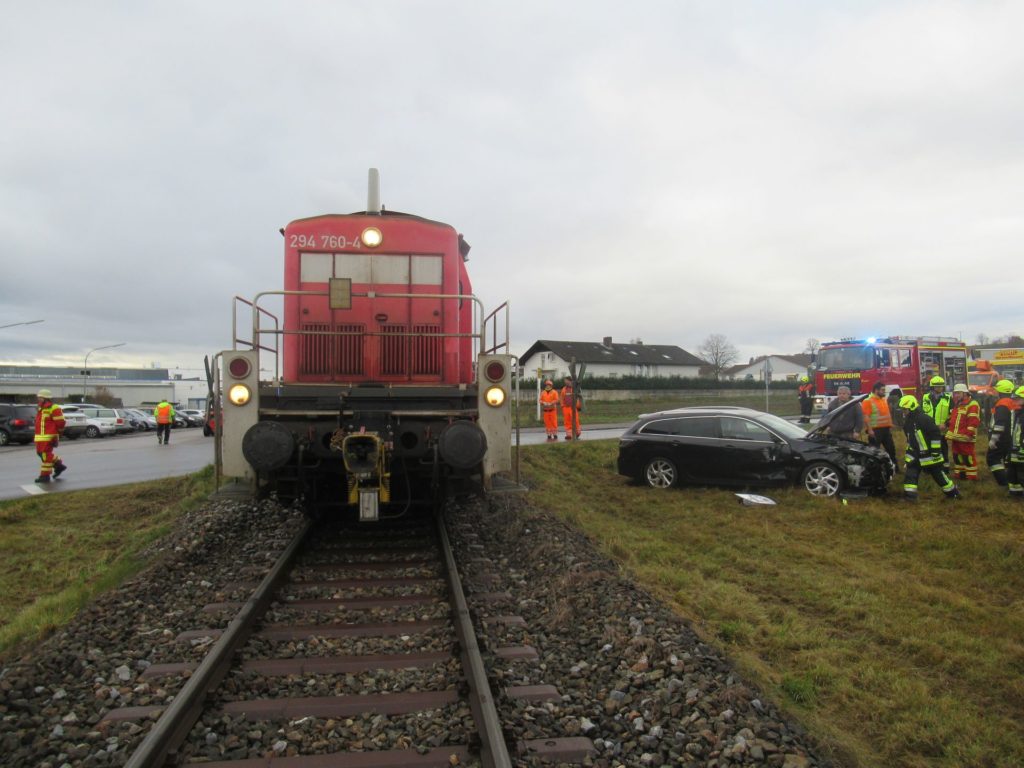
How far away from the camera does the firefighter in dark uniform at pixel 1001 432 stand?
9781 mm

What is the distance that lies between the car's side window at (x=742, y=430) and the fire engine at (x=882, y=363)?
11904 mm

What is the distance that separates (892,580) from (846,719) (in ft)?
9.99

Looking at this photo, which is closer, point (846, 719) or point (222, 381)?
point (846, 719)

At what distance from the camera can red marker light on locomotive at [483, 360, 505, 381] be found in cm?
640

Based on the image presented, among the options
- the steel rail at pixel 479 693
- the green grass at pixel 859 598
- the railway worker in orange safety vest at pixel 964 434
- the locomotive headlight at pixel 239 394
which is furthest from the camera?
the railway worker in orange safety vest at pixel 964 434

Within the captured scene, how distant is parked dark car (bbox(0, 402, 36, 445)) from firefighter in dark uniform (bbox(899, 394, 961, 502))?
27392 millimetres

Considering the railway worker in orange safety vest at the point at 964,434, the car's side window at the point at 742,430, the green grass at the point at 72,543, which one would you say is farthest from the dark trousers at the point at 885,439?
the green grass at the point at 72,543

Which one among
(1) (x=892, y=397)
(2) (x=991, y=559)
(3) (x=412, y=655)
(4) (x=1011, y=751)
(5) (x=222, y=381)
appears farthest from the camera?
(1) (x=892, y=397)

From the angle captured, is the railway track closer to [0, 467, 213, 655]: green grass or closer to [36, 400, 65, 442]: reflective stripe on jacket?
[0, 467, 213, 655]: green grass

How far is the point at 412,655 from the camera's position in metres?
4.35

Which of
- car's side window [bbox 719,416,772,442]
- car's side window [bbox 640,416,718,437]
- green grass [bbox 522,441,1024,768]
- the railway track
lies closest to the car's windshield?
car's side window [bbox 719,416,772,442]

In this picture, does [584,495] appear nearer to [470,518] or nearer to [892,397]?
[470,518]

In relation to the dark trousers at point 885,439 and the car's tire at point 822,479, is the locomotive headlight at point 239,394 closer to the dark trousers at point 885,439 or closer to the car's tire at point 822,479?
the car's tire at point 822,479

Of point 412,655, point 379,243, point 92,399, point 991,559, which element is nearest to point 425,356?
point 379,243
